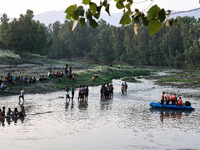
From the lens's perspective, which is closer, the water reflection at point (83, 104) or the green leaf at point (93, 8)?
the green leaf at point (93, 8)

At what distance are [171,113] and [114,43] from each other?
102544 mm

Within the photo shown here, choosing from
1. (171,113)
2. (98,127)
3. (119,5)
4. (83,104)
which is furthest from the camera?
(83,104)

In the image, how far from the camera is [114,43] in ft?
428

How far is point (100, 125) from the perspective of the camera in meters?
23.6

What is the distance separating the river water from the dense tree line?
201 feet

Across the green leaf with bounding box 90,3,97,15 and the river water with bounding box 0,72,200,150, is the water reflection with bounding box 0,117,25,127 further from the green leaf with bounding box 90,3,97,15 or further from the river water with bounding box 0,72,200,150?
the green leaf with bounding box 90,3,97,15

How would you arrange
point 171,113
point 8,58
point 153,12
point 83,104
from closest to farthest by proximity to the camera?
1. point 153,12
2. point 171,113
3. point 83,104
4. point 8,58

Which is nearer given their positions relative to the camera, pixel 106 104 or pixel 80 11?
pixel 80 11

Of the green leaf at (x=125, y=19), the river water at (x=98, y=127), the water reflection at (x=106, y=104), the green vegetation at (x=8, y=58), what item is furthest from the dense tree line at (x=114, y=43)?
the green leaf at (x=125, y=19)

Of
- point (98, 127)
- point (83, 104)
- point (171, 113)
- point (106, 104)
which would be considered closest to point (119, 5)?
point (98, 127)

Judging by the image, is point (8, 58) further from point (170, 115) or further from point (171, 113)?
point (170, 115)

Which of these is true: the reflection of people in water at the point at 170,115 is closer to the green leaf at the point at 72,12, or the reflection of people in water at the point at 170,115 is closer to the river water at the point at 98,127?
the river water at the point at 98,127

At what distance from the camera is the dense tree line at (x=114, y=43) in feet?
304

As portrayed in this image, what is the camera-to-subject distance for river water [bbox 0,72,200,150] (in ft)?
61.6
